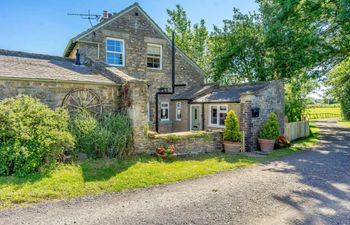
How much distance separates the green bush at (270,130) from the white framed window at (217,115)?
2.64m

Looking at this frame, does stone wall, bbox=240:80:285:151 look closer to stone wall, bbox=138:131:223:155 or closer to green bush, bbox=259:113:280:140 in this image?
green bush, bbox=259:113:280:140

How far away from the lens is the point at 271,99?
45.3 feet

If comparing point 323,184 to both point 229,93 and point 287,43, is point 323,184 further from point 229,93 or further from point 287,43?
point 287,43

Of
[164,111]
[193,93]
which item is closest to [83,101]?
[164,111]

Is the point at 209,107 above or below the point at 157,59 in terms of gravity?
below

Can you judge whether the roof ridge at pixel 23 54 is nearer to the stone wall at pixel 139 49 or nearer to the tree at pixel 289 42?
the stone wall at pixel 139 49

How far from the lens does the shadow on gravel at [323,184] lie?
504 cm

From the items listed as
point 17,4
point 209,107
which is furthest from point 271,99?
point 17,4

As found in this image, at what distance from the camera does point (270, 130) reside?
496 inches

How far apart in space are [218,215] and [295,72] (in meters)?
15.8

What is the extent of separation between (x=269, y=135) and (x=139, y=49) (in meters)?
10.7

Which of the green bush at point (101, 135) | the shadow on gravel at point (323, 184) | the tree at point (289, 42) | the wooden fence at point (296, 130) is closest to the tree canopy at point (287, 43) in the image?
the tree at point (289, 42)

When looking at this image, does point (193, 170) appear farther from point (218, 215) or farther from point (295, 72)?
point (295, 72)

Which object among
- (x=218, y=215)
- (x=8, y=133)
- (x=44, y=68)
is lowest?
(x=218, y=215)
